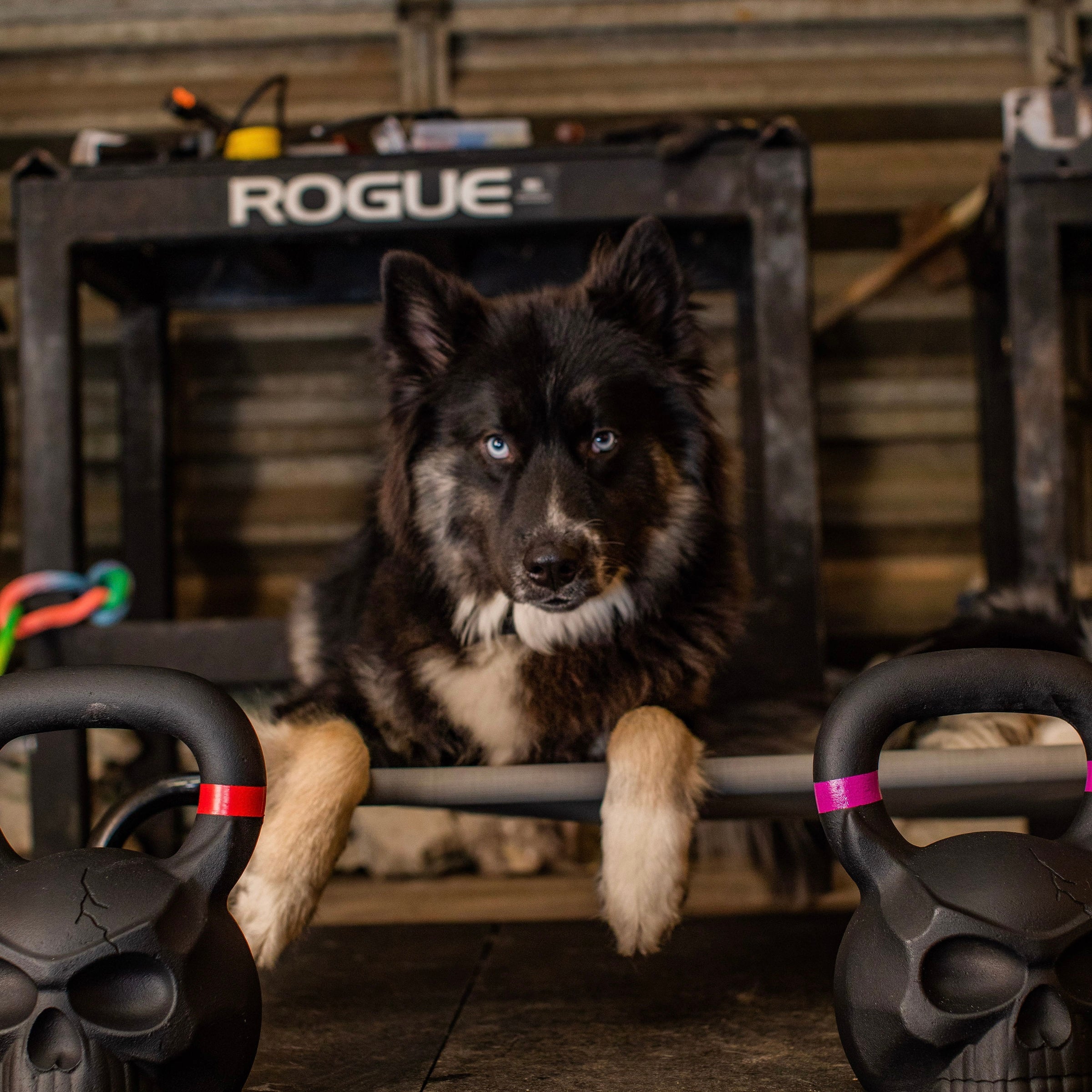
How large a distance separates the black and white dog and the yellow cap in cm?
91

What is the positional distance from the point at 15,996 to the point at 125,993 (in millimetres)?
109

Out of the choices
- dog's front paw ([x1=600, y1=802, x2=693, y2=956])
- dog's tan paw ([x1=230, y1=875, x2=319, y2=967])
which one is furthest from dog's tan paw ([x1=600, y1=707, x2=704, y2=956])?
dog's tan paw ([x1=230, y1=875, x2=319, y2=967])

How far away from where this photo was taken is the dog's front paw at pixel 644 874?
151cm

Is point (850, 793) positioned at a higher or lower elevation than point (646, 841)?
higher

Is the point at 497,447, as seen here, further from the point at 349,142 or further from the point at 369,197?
the point at 349,142

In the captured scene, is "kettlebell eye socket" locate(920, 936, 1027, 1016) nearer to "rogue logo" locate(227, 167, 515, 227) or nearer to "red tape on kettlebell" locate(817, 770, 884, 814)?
"red tape on kettlebell" locate(817, 770, 884, 814)

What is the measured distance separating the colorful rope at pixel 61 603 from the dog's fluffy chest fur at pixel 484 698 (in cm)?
105

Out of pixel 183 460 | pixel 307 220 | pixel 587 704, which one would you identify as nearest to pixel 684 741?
pixel 587 704

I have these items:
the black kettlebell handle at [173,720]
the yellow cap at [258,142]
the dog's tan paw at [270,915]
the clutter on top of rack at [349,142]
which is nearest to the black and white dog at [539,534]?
the dog's tan paw at [270,915]

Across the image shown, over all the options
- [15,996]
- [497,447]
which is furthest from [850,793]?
[497,447]

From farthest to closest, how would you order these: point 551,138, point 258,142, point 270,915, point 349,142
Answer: point 551,138, point 349,142, point 258,142, point 270,915

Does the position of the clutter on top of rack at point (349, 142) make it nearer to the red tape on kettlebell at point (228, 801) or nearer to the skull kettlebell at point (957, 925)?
the skull kettlebell at point (957, 925)

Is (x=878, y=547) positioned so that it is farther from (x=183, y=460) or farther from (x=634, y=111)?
(x=183, y=460)

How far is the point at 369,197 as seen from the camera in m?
2.47
